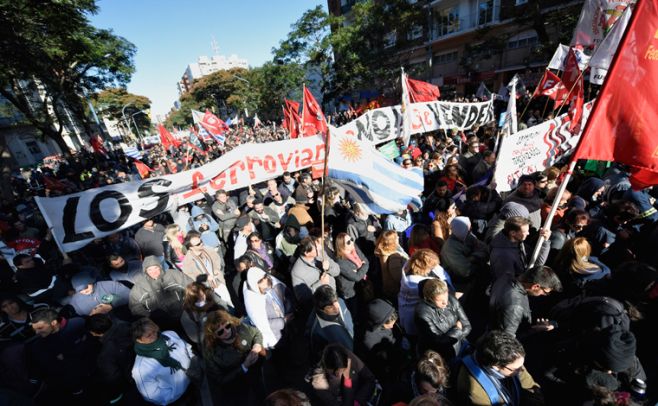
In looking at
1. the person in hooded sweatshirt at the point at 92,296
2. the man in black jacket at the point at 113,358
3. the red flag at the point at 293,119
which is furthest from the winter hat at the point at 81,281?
the red flag at the point at 293,119

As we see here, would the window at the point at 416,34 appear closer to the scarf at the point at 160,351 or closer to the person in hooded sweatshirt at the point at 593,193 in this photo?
the person in hooded sweatshirt at the point at 593,193

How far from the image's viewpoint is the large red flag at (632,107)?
7.55 ft

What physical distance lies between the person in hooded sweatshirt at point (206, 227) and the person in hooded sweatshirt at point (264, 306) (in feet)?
6.65

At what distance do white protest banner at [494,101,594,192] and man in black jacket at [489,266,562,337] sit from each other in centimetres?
229

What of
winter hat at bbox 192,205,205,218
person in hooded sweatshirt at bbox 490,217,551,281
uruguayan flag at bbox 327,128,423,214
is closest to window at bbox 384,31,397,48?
winter hat at bbox 192,205,205,218

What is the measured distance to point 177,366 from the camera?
8.97ft

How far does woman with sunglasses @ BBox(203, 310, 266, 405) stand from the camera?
109 inches

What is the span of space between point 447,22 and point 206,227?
2912cm

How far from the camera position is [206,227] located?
524 centimetres

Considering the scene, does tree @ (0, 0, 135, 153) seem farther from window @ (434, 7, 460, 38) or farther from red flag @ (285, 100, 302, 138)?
window @ (434, 7, 460, 38)

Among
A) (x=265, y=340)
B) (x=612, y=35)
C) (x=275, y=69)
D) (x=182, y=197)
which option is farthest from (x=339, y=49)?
(x=265, y=340)

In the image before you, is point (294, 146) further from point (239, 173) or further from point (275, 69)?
point (275, 69)

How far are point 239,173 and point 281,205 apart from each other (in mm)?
1343

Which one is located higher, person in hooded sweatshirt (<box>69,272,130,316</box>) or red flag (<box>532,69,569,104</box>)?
red flag (<box>532,69,569,104</box>)
